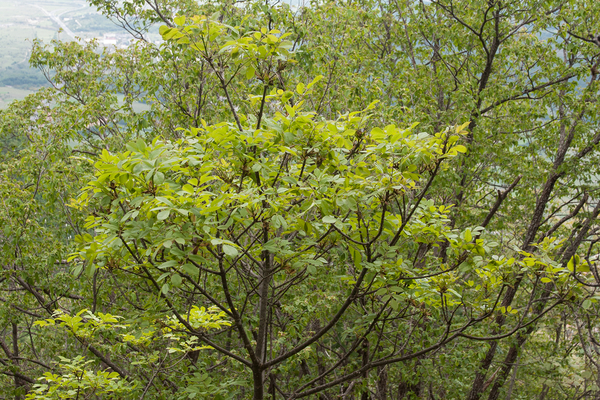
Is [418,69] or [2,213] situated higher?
[418,69]

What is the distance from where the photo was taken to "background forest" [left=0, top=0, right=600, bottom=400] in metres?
2.89

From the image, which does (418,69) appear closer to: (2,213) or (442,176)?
(442,176)

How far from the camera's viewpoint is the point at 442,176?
7.90 metres

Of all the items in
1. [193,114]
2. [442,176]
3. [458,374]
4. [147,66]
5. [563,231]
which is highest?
[147,66]

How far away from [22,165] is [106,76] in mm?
5149

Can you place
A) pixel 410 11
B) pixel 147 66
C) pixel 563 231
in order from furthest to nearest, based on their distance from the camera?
pixel 563 231, pixel 410 11, pixel 147 66

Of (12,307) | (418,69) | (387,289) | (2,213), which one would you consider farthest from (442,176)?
(12,307)

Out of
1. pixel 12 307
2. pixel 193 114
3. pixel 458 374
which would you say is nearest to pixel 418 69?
pixel 193 114

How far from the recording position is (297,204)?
3547 millimetres

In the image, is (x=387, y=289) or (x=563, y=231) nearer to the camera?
(x=387, y=289)

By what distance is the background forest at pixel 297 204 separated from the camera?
2.89 metres

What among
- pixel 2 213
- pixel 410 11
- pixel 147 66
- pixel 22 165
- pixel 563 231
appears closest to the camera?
pixel 2 213

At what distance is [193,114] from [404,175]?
6604mm

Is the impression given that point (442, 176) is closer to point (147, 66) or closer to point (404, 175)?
point (404, 175)
